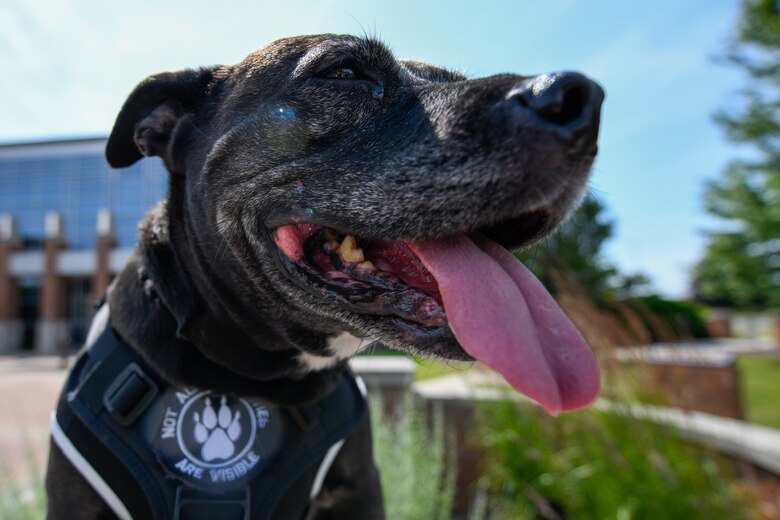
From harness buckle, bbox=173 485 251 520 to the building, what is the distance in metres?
30.3

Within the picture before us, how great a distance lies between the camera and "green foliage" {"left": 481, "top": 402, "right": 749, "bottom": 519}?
310cm

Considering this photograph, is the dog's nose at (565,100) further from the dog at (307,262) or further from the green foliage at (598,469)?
the green foliage at (598,469)

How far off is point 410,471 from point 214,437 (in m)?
2.10

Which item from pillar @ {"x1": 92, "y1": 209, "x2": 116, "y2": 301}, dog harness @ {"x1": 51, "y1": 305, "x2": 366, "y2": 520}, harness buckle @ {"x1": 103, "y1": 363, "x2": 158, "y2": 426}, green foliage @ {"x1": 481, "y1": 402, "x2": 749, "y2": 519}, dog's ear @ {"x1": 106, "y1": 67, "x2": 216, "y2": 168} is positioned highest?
dog's ear @ {"x1": 106, "y1": 67, "x2": 216, "y2": 168}

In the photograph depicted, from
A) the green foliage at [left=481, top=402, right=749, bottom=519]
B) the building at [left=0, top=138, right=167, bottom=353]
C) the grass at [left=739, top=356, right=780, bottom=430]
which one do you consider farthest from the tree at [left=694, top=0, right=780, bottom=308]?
the building at [left=0, top=138, right=167, bottom=353]

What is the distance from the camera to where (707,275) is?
2241cm

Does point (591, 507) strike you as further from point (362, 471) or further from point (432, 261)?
point (432, 261)

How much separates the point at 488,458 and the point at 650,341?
5.70 feet

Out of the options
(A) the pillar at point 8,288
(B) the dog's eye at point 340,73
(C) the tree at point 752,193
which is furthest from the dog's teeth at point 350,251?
(A) the pillar at point 8,288

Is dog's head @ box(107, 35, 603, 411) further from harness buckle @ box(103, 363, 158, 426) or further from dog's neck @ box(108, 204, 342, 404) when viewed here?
harness buckle @ box(103, 363, 158, 426)

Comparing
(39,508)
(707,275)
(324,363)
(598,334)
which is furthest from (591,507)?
(707,275)

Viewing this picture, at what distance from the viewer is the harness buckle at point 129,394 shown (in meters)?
1.86

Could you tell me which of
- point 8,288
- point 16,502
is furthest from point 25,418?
point 8,288

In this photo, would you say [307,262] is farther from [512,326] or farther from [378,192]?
[512,326]
